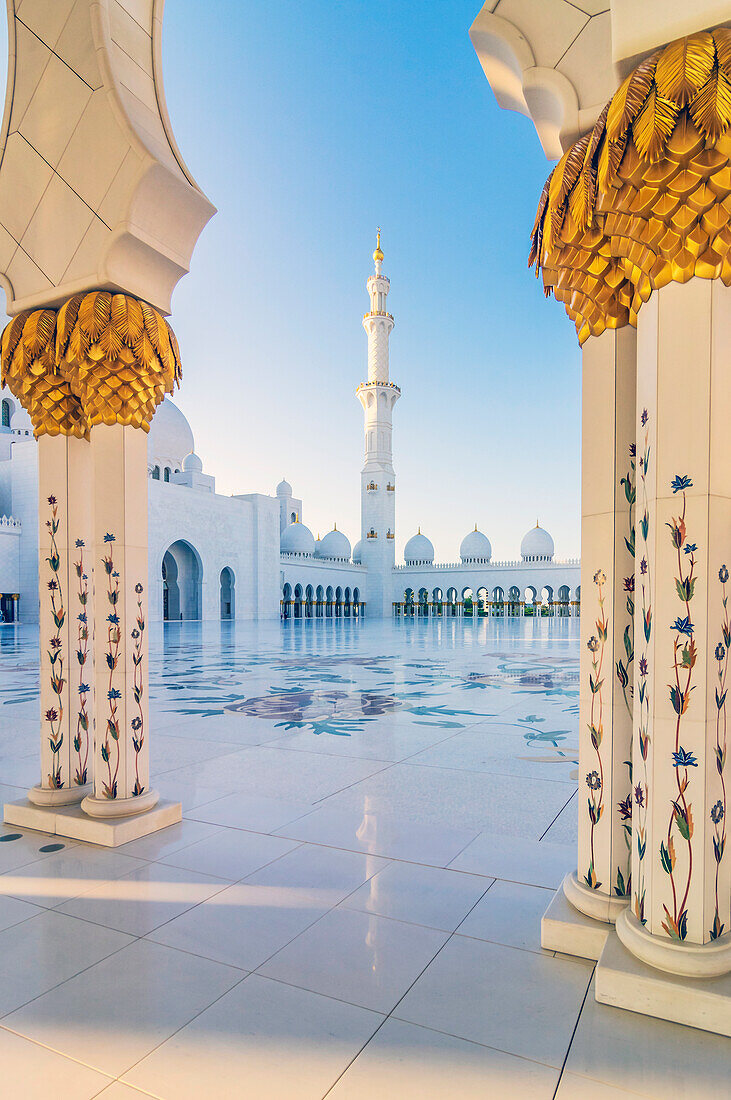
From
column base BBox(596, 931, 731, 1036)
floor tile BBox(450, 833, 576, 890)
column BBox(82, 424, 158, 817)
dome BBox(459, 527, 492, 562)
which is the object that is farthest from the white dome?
column base BBox(596, 931, 731, 1036)

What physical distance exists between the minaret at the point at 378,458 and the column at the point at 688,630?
82.9 ft

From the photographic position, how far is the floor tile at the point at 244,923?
1.50 meters

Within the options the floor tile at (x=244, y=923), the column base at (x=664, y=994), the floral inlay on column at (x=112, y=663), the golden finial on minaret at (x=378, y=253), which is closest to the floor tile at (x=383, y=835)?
the floor tile at (x=244, y=923)

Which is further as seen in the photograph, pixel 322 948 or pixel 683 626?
pixel 322 948

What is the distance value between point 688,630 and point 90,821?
1876 millimetres

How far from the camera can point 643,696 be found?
4.57 feet

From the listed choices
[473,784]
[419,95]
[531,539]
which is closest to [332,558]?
[531,539]

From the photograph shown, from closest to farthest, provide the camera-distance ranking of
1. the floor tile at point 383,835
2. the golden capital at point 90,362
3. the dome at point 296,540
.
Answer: the floor tile at point 383,835, the golden capital at point 90,362, the dome at point 296,540

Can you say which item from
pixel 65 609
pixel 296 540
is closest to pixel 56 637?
pixel 65 609

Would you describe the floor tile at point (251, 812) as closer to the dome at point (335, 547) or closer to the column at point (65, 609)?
the column at point (65, 609)

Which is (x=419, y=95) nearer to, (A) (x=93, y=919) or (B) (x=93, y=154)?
(B) (x=93, y=154)

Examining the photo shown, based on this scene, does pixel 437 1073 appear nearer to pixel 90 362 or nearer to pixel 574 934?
pixel 574 934

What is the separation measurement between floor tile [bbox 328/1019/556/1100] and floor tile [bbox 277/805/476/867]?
0.78m

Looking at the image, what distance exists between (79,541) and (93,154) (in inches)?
50.8
